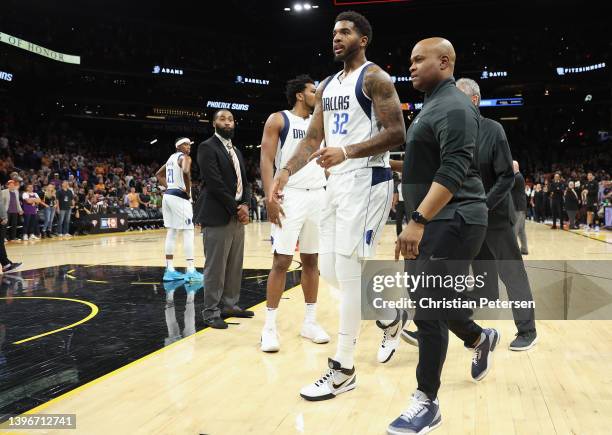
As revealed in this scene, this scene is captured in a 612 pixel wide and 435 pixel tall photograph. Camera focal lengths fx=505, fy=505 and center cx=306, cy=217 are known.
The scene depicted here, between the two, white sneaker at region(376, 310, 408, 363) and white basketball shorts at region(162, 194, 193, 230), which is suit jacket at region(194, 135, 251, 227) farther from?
white basketball shorts at region(162, 194, 193, 230)

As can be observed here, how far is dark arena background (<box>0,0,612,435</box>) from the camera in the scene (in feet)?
9.21

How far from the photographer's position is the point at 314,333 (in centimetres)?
416

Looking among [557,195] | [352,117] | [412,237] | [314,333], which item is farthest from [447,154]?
[557,195]

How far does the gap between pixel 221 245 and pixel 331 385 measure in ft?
7.40

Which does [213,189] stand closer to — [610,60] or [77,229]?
Result: [77,229]

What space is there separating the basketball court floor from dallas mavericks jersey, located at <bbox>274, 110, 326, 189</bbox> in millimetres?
1307

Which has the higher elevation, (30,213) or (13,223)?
(30,213)

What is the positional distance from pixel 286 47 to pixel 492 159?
34775 millimetres

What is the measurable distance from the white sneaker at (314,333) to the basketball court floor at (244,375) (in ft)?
0.28

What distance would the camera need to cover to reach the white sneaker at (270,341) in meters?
3.83

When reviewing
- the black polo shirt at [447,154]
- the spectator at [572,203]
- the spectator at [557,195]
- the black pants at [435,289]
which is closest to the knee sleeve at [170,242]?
the black polo shirt at [447,154]

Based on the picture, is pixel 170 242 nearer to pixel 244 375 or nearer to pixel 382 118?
pixel 244 375

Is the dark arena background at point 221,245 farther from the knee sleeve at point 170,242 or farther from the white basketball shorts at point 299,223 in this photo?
the knee sleeve at point 170,242

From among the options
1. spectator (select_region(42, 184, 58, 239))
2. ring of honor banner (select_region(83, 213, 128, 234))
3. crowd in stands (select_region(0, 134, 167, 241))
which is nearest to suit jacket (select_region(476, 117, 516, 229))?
crowd in stands (select_region(0, 134, 167, 241))
